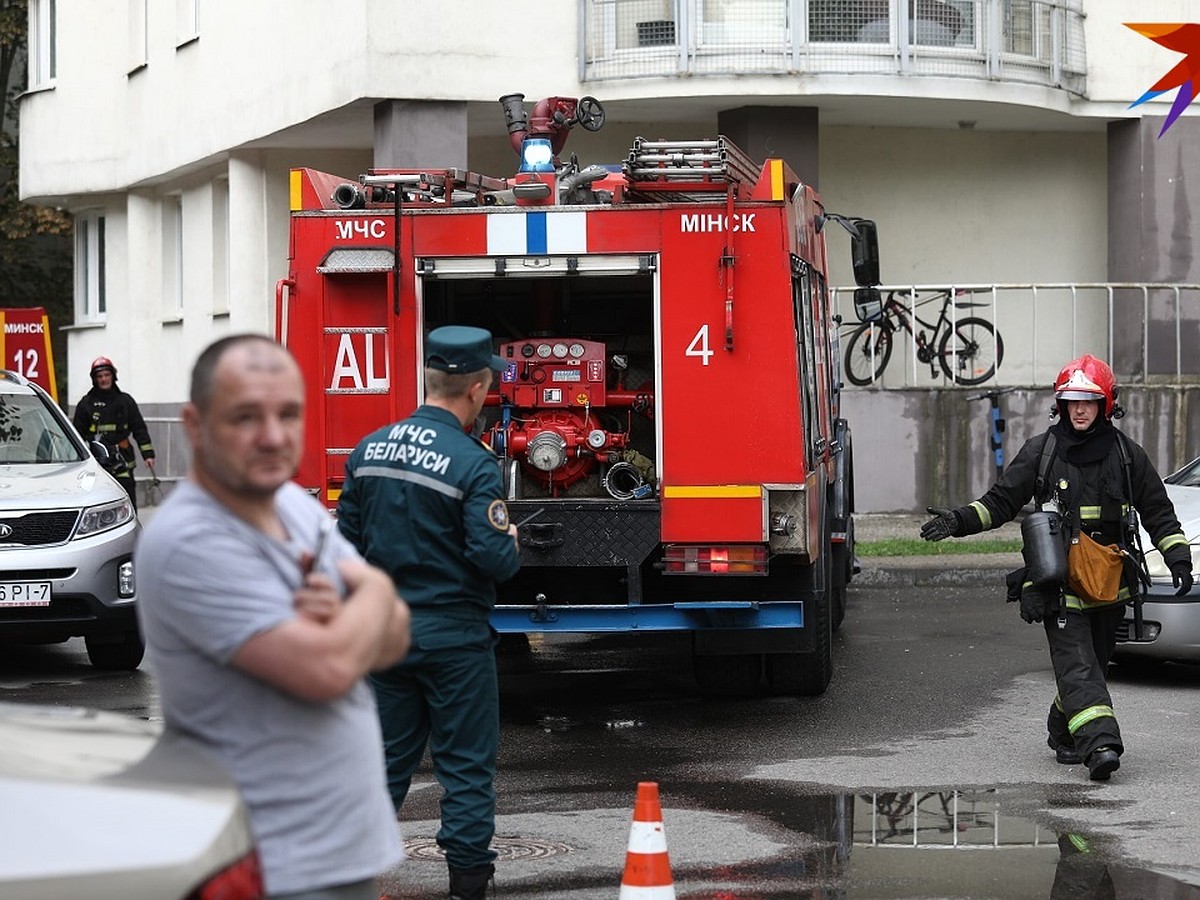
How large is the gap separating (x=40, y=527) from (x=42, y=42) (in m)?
21.3

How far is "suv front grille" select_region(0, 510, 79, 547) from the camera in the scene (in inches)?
457

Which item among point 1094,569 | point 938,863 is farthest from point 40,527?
point 938,863

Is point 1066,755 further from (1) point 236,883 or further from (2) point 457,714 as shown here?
(1) point 236,883

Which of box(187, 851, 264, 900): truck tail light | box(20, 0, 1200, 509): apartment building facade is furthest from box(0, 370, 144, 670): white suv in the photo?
box(20, 0, 1200, 509): apartment building facade

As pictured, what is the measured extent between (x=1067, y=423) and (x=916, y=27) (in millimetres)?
12972

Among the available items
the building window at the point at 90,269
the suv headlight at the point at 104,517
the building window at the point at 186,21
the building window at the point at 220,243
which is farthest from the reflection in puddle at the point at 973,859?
the building window at the point at 90,269

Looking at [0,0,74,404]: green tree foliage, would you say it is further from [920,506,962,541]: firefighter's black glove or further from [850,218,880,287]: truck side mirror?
[920,506,962,541]: firefighter's black glove

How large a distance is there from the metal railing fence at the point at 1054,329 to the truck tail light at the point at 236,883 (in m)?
17.8

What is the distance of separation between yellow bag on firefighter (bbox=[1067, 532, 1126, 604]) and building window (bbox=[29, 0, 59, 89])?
24.7 m

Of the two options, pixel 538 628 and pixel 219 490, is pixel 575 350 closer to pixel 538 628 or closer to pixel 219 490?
pixel 538 628

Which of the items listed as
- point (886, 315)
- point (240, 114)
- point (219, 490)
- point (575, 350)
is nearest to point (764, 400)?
point (575, 350)

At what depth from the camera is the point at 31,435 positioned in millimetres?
12836

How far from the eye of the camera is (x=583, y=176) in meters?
10.3

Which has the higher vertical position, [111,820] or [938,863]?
[111,820]
